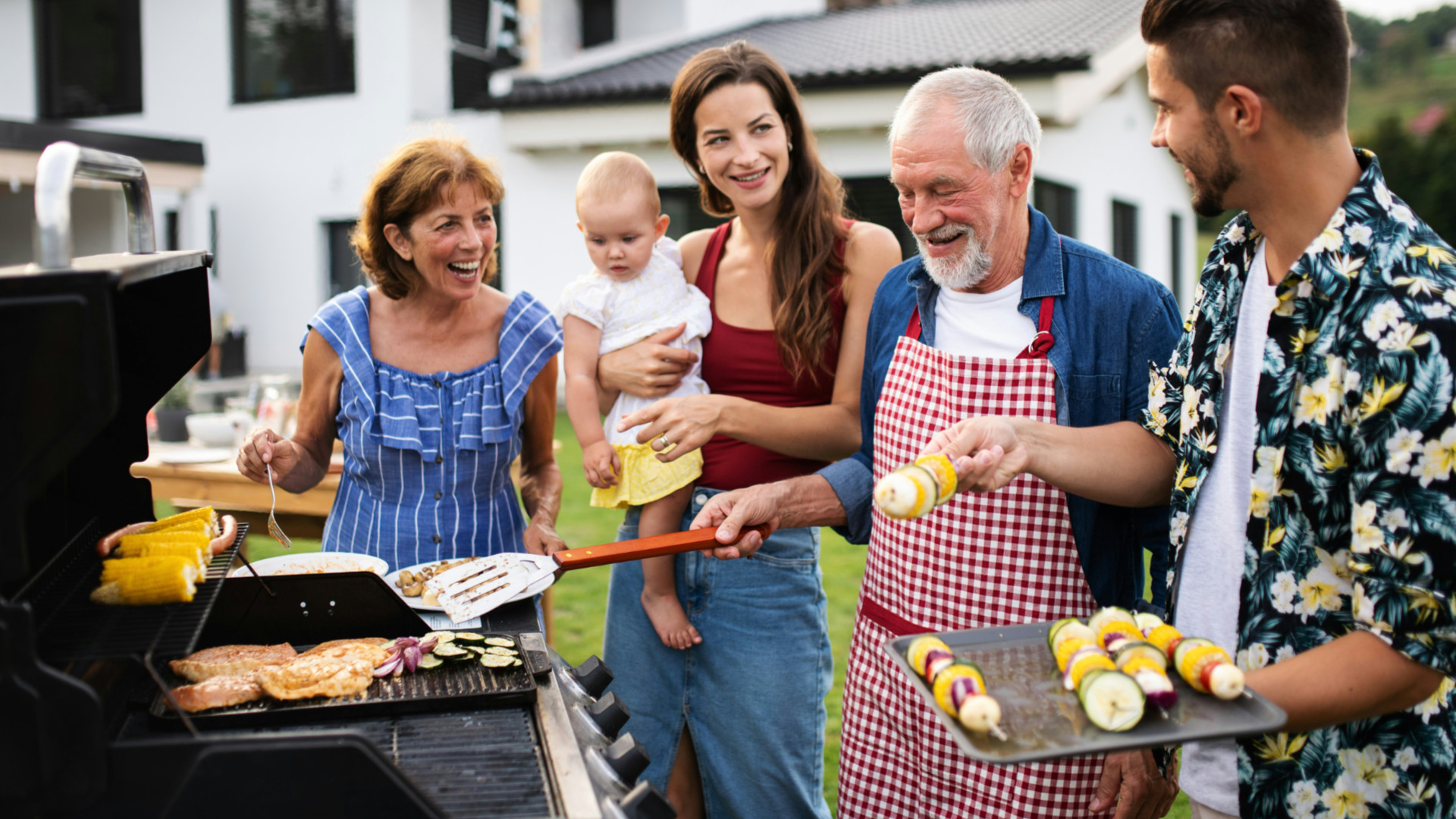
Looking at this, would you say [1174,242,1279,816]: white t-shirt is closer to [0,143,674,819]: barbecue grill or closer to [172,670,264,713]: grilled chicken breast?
[0,143,674,819]: barbecue grill

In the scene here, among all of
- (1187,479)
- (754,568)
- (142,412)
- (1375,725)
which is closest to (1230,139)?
(1187,479)

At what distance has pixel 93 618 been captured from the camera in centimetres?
147

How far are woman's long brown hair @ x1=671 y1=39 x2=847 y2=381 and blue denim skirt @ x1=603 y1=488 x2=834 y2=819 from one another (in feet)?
1.60

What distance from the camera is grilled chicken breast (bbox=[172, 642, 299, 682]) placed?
6.07 ft

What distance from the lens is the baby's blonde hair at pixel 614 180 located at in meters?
2.88


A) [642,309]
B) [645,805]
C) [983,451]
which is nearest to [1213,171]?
[983,451]

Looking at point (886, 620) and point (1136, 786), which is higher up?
point (886, 620)

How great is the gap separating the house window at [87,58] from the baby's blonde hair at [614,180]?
16384 millimetres

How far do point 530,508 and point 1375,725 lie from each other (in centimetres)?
210

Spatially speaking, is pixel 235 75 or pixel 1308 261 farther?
pixel 235 75

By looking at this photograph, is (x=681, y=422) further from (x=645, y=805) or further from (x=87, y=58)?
(x=87, y=58)

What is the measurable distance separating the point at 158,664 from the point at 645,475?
1272 mm

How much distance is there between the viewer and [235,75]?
15.4 metres

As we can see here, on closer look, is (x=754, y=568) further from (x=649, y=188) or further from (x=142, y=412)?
(x=142, y=412)
